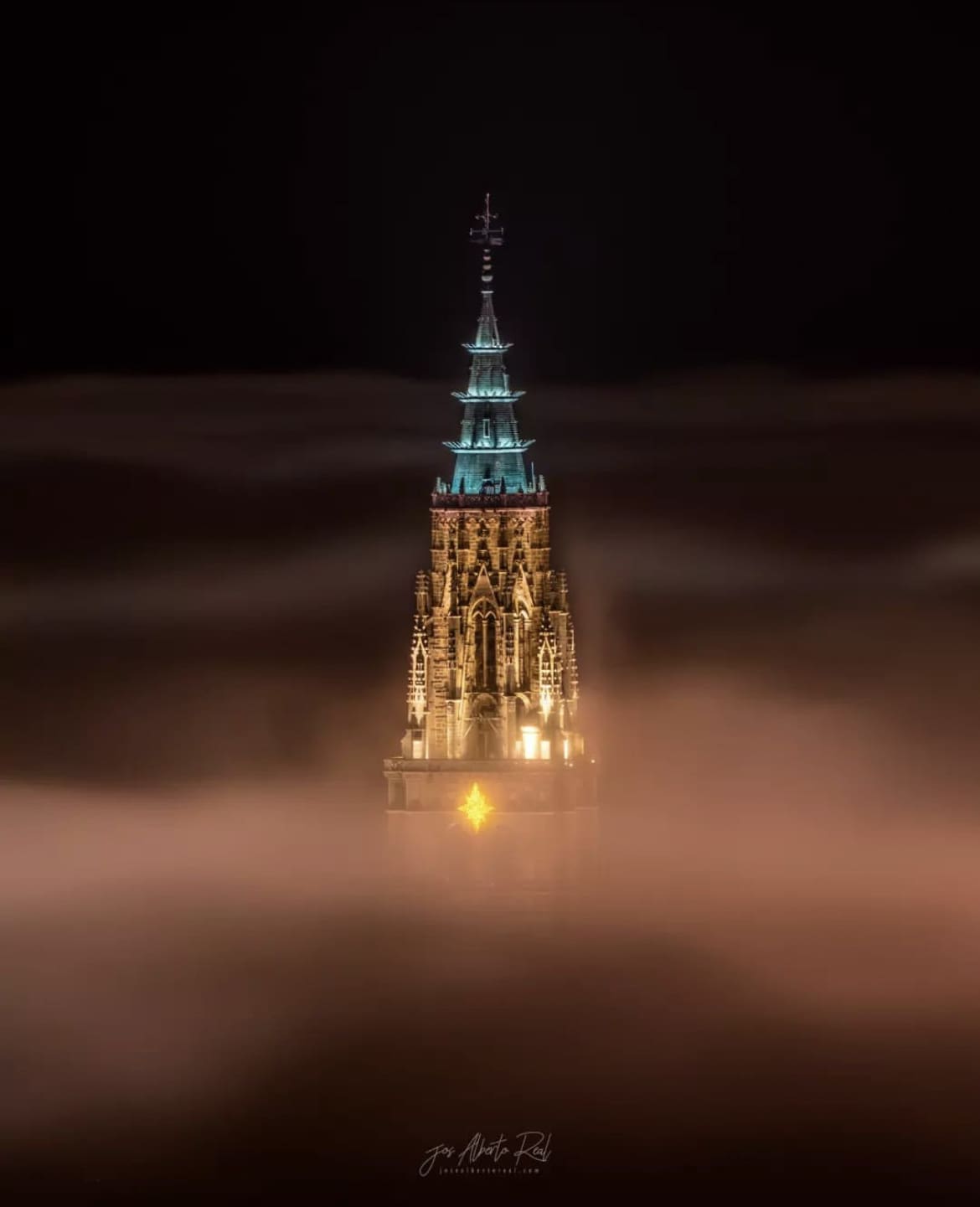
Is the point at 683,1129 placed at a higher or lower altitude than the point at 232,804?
lower

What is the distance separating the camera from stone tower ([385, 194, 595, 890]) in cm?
4794

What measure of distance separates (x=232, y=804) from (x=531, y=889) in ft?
7.73

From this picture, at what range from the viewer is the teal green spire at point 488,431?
47.6 metres

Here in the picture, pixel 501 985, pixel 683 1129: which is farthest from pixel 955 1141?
pixel 501 985

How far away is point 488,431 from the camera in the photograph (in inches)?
1889

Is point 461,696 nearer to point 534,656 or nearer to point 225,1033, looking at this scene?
point 534,656

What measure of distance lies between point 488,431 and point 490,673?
2.01 metres

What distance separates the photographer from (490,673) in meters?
48.6

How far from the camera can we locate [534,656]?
48500mm

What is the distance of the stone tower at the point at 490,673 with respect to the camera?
47938 millimetres

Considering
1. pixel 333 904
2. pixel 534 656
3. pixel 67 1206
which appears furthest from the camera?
pixel 534 656

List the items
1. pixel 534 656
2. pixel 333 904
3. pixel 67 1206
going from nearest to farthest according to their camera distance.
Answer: pixel 67 1206, pixel 333 904, pixel 534 656

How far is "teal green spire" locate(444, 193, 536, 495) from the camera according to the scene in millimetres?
47594

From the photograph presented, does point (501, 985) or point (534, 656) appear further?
point (534, 656)
